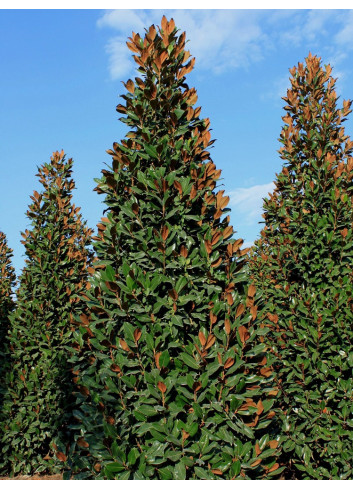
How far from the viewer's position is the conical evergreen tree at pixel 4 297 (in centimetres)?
880

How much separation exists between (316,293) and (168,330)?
346 cm

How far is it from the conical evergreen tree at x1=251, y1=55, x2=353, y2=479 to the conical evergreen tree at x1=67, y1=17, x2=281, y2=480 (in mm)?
2496

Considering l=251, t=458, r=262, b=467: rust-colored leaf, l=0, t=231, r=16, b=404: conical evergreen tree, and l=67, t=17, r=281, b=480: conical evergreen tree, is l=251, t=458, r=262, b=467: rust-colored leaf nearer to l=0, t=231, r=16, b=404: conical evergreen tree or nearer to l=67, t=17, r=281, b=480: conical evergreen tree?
l=67, t=17, r=281, b=480: conical evergreen tree

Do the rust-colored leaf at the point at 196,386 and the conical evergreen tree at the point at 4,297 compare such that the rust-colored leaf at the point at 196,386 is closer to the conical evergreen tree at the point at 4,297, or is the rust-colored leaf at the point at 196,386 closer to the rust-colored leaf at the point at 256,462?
the rust-colored leaf at the point at 256,462

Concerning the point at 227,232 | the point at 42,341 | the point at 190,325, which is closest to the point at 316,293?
the point at 227,232

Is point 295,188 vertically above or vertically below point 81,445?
above

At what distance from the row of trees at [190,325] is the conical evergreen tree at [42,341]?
12.6 ft

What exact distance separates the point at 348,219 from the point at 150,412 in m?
4.49

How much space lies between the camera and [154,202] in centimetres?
405

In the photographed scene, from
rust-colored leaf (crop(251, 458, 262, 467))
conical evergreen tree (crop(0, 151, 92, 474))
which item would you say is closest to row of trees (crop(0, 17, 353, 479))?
rust-colored leaf (crop(251, 458, 262, 467))

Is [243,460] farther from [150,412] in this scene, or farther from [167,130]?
[167,130]

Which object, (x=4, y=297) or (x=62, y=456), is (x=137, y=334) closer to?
(x=62, y=456)

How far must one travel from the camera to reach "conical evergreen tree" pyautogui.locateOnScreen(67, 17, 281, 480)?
11.1 feet

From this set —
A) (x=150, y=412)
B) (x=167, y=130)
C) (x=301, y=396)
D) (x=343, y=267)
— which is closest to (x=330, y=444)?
(x=301, y=396)
